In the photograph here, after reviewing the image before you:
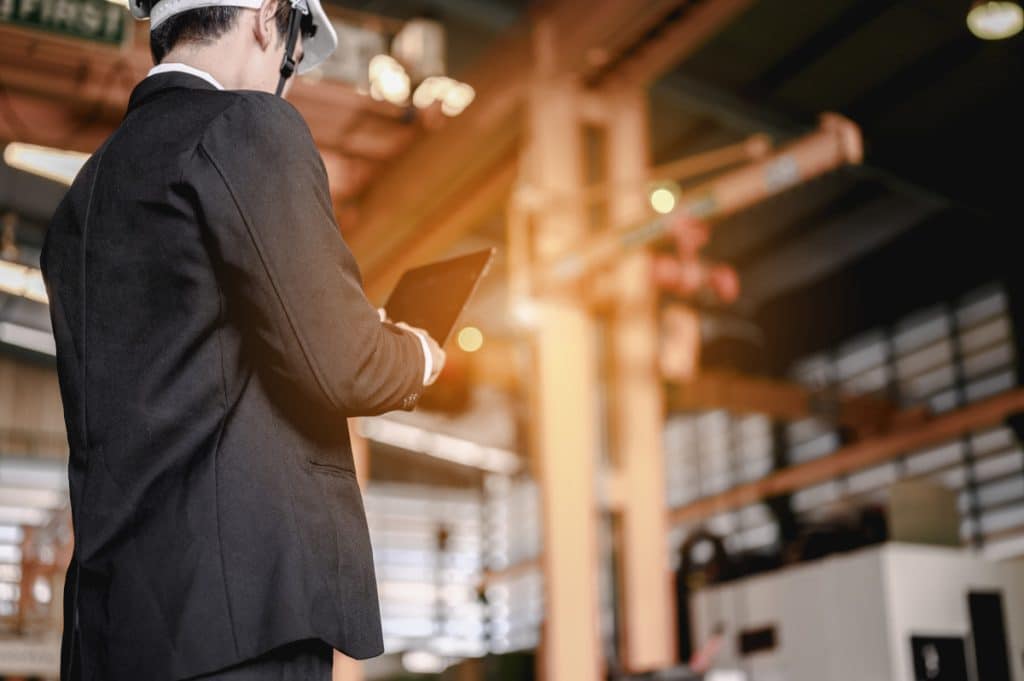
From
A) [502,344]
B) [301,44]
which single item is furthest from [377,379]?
[502,344]

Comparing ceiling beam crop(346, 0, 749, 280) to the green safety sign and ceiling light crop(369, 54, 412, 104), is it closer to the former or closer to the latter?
ceiling light crop(369, 54, 412, 104)

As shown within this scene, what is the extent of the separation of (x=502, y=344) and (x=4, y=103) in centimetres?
545

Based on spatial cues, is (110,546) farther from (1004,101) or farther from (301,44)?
(1004,101)

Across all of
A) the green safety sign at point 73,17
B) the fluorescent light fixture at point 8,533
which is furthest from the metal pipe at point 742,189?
the fluorescent light fixture at point 8,533

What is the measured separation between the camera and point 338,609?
1.10 metres

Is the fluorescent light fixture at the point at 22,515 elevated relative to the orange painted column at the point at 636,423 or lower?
elevated

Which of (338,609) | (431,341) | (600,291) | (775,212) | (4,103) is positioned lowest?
(338,609)

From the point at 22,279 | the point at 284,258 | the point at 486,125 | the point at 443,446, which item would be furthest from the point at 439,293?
the point at 443,446

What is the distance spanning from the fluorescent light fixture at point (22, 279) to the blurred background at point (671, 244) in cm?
1

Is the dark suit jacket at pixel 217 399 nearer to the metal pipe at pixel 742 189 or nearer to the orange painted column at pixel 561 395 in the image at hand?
the metal pipe at pixel 742 189

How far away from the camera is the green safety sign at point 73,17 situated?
4.19 meters

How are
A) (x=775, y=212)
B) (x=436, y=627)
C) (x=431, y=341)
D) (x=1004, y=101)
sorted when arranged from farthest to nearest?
1. (x=436, y=627)
2. (x=775, y=212)
3. (x=1004, y=101)
4. (x=431, y=341)

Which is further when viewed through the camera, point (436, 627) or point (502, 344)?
point (436, 627)

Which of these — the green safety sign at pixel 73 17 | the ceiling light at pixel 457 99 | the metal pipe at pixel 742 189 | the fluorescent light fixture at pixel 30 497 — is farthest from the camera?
the fluorescent light fixture at pixel 30 497
